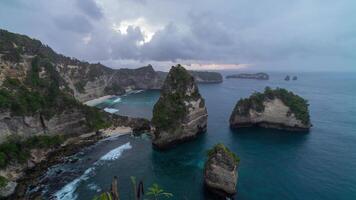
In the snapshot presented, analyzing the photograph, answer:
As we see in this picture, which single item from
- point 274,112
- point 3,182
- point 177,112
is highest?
point 177,112

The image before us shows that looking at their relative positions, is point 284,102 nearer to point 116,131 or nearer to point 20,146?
point 116,131

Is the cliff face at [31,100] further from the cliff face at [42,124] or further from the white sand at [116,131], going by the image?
the white sand at [116,131]

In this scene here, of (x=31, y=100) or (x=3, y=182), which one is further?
(x=31, y=100)

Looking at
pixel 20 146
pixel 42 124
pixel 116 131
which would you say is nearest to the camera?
pixel 20 146

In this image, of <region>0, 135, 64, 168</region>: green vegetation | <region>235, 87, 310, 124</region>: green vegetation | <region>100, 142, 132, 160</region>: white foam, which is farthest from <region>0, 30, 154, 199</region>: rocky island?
<region>235, 87, 310, 124</region>: green vegetation

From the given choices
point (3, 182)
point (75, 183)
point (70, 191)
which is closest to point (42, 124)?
point (3, 182)

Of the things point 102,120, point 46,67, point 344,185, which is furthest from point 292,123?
point 46,67

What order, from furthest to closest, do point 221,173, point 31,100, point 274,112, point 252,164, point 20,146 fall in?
point 274,112 → point 31,100 → point 252,164 → point 20,146 → point 221,173
